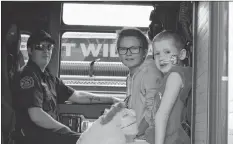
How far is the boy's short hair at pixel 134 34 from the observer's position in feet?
11.6

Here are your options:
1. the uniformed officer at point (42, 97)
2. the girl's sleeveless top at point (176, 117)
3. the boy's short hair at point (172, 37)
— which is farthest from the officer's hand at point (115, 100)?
the boy's short hair at point (172, 37)

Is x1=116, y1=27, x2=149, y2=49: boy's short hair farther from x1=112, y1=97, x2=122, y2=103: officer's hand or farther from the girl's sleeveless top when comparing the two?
x1=112, y1=97, x2=122, y2=103: officer's hand

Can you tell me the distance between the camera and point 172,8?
3574 millimetres

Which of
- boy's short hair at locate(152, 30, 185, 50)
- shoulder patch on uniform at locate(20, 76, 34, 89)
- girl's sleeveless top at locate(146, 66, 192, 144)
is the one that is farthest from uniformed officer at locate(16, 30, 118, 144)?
boy's short hair at locate(152, 30, 185, 50)

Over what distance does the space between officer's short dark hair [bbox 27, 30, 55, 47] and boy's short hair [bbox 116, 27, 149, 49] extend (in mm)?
616

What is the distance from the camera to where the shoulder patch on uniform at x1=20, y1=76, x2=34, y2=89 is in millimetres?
3506

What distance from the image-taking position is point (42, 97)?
3.50m

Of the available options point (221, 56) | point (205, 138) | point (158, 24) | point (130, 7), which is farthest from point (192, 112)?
point (130, 7)

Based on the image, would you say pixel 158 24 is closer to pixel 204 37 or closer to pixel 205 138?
pixel 204 37

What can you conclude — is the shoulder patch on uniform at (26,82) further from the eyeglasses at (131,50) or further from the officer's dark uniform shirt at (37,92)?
the eyeglasses at (131,50)

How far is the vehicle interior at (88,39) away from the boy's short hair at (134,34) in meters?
0.04

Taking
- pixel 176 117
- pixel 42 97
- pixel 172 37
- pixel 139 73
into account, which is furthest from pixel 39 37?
pixel 176 117

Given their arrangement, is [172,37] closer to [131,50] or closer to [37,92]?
[131,50]

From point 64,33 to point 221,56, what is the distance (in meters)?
1.41
